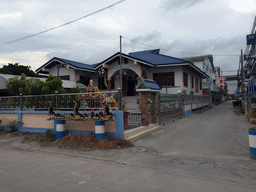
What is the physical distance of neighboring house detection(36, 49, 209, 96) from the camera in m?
20.6

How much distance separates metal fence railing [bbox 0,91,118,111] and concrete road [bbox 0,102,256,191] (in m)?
2.15

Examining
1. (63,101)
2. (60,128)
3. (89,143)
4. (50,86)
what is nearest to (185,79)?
(50,86)

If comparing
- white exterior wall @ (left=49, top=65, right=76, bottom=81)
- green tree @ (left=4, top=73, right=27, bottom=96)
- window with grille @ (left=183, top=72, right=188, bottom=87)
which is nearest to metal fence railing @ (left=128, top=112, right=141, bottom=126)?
green tree @ (left=4, top=73, right=27, bottom=96)

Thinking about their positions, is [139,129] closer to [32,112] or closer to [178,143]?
Answer: [178,143]

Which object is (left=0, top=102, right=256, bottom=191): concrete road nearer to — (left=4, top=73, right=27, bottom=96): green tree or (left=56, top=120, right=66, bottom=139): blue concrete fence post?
(left=56, top=120, right=66, bottom=139): blue concrete fence post

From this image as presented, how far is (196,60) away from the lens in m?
36.8

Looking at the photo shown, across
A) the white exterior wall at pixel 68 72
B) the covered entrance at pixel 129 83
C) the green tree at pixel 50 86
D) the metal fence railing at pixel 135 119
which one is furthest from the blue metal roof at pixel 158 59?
the green tree at pixel 50 86

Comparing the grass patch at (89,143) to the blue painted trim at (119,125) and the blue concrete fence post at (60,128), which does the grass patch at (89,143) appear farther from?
the blue concrete fence post at (60,128)

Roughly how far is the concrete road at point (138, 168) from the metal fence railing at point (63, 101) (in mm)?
2146

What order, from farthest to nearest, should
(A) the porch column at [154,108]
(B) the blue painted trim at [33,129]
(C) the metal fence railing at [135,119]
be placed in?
(A) the porch column at [154,108]
(C) the metal fence railing at [135,119]
(B) the blue painted trim at [33,129]

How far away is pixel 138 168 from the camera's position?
562cm

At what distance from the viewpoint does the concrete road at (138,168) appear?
442 centimetres

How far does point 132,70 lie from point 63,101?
12.3 meters

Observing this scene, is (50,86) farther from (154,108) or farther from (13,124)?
(154,108)
